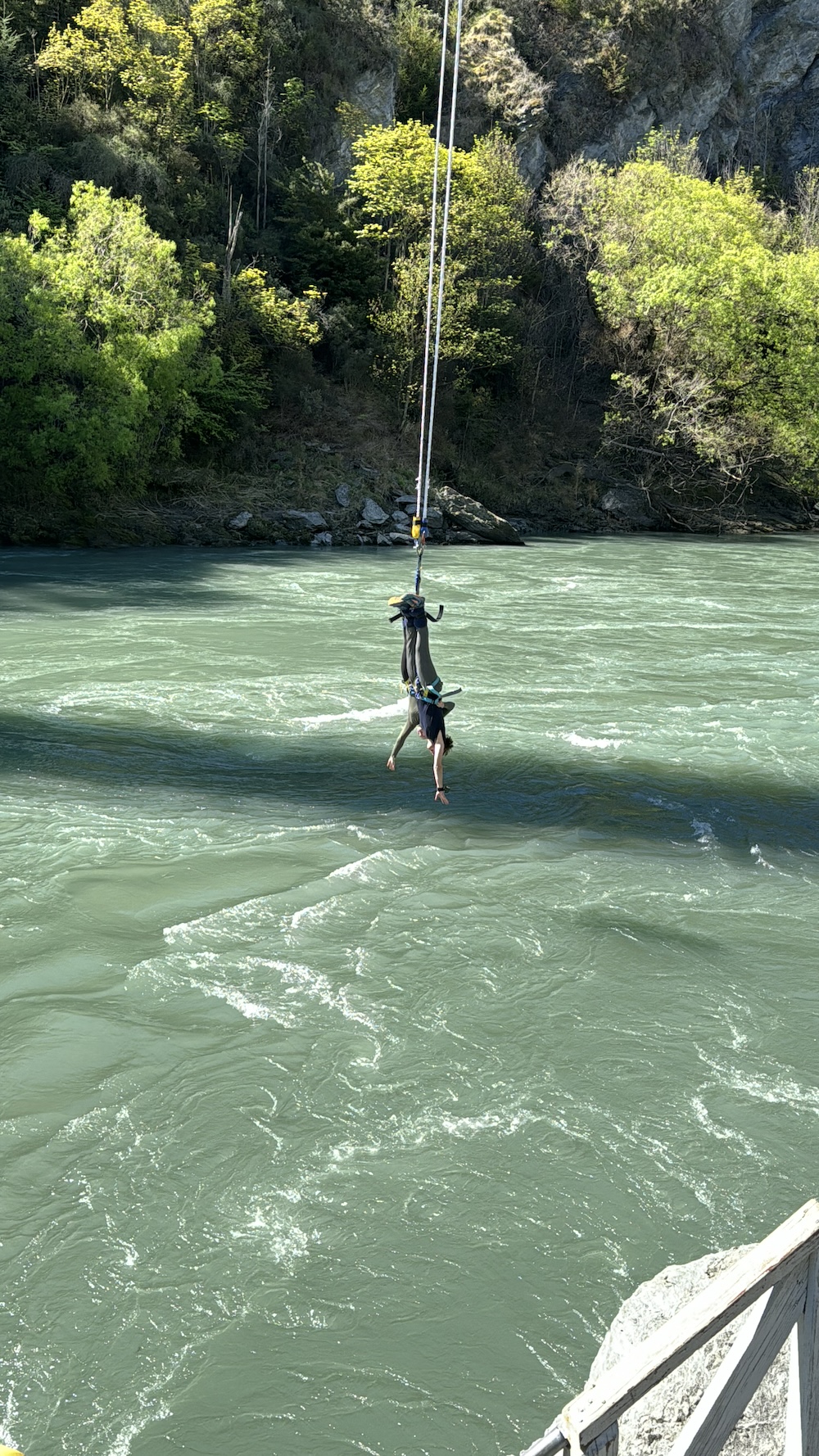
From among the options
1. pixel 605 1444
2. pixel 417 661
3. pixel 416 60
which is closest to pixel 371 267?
pixel 416 60

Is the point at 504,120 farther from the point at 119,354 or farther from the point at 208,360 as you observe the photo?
the point at 119,354

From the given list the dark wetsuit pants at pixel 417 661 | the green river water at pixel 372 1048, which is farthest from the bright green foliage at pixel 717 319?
the dark wetsuit pants at pixel 417 661

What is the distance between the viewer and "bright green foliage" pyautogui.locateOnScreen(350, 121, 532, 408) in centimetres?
4847

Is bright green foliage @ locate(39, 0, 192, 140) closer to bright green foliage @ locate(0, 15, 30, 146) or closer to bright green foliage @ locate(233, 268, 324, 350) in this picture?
bright green foliage @ locate(0, 15, 30, 146)

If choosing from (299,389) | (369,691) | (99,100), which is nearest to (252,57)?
(99,100)

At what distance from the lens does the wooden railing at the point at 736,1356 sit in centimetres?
259

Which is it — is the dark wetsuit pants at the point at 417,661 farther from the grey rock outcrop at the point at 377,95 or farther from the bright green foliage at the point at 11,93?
the grey rock outcrop at the point at 377,95

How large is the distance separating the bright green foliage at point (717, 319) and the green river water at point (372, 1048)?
3214 cm

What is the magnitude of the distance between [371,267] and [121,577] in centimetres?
2591

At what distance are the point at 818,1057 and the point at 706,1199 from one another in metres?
2.02

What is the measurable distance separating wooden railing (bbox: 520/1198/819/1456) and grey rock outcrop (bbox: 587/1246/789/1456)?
164mm

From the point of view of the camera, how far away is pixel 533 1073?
8.29 m

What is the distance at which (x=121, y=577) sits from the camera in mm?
30719

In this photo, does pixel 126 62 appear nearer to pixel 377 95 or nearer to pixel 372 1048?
pixel 377 95
